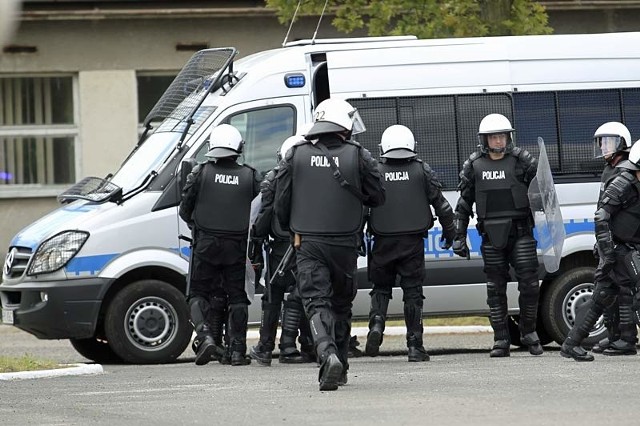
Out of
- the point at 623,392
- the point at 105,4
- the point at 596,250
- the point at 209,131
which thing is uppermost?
the point at 105,4

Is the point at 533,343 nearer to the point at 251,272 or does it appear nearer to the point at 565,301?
the point at 565,301

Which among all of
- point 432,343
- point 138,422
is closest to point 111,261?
point 432,343

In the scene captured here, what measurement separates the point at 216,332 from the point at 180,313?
523 millimetres

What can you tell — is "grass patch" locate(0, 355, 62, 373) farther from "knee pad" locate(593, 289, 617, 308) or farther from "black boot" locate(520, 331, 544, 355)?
"knee pad" locate(593, 289, 617, 308)

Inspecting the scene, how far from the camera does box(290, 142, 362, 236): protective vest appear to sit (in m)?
10.4

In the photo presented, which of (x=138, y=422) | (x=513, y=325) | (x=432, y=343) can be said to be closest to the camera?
(x=138, y=422)

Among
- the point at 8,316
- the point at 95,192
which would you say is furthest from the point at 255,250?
the point at 8,316

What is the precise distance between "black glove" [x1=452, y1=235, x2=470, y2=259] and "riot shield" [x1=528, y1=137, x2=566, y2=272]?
618 mm

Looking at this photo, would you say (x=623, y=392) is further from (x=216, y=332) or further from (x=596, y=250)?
(x=216, y=332)

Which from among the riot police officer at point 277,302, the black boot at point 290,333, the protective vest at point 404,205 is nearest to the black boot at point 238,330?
the riot police officer at point 277,302


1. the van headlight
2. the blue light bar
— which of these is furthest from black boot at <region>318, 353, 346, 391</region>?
the blue light bar

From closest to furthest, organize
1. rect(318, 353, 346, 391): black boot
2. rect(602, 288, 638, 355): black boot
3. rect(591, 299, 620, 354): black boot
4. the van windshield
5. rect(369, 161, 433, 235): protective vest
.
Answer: rect(318, 353, 346, 391): black boot → rect(602, 288, 638, 355): black boot → rect(369, 161, 433, 235): protective vest → rect(591, 299, 620, 354): black boot → the van windshield

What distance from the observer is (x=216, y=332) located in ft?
43.2

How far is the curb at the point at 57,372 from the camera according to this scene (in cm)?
1220
